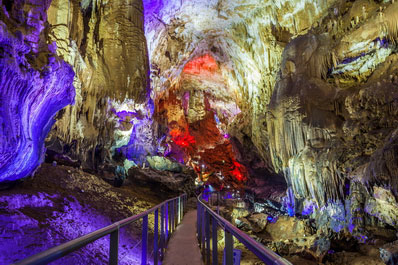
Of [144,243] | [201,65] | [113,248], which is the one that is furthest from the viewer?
[201,65]

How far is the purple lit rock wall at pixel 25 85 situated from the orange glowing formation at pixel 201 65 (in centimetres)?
1397

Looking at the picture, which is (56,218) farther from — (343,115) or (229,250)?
(343,115)

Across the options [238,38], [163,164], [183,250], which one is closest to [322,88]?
[238,38]

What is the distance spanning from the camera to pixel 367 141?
860cm

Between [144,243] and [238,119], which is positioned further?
[238,119]

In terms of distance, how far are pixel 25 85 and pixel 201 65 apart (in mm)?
15825

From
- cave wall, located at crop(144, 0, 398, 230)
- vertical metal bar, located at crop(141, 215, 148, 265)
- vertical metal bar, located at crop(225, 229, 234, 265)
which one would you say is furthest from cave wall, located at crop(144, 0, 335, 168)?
vertical metal bar, located at crop(225, 229, 234, 265)

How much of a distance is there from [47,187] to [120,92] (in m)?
6.79

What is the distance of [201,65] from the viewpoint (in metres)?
19.5

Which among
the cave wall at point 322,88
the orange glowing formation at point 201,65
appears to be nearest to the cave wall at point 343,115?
the cave wall at point 322,88

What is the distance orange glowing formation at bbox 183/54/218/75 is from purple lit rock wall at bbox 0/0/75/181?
13975mm

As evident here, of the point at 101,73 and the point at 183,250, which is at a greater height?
the point at 101,73

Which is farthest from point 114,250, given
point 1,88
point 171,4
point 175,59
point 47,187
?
point 175,59

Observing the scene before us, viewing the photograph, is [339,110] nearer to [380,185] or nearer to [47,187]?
[380,185]
